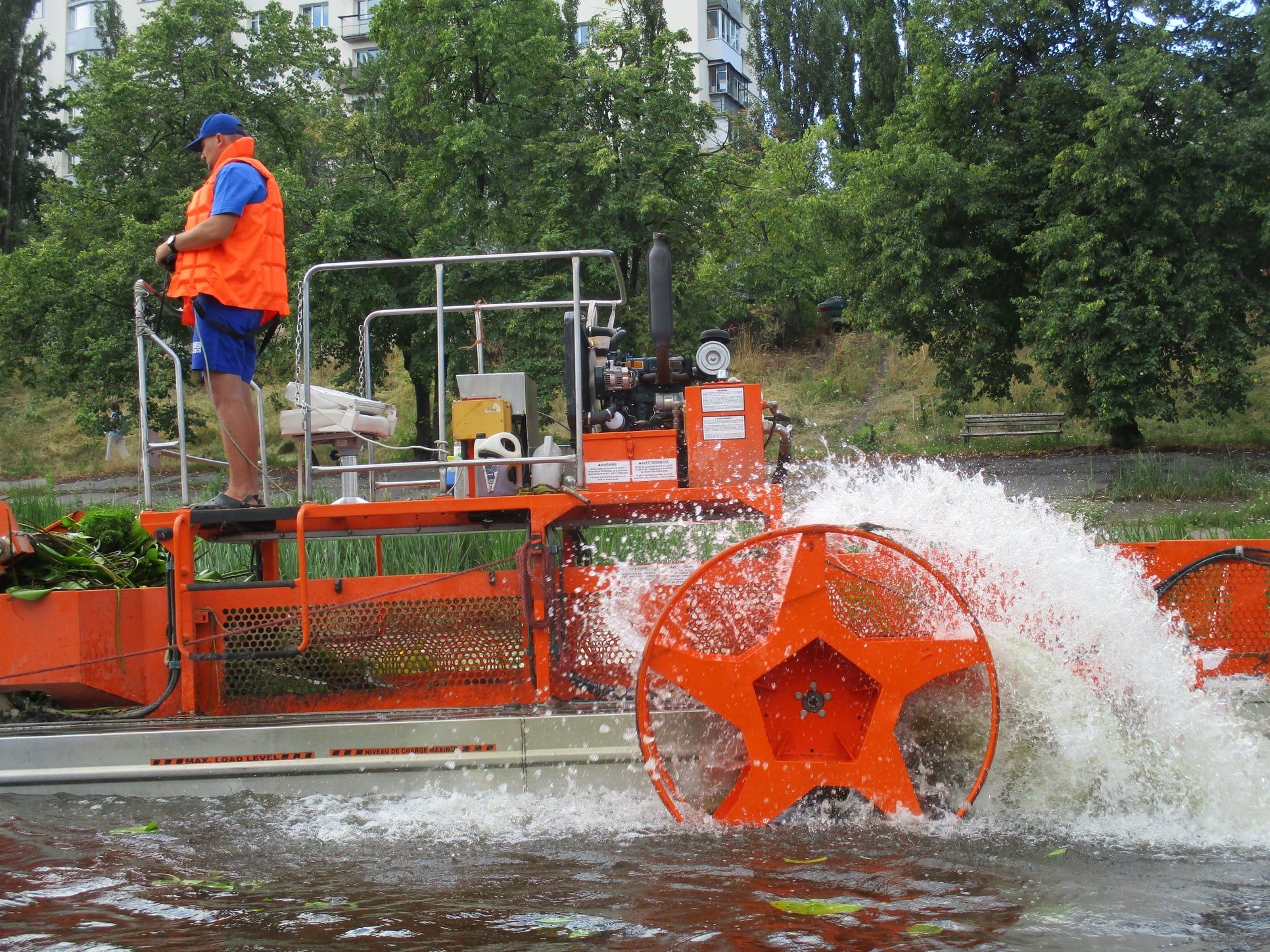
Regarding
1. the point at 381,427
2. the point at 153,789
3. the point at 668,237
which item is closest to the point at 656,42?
the point at 668,237

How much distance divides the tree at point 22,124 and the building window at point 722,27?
86.0 ft

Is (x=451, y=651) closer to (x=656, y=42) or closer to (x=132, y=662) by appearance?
(x=132, y=662)

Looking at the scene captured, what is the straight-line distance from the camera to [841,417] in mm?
27406

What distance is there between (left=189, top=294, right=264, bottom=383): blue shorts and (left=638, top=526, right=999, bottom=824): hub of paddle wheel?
2.42 m

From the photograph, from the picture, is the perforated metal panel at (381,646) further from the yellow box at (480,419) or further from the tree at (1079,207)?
the tree at (1079,207)

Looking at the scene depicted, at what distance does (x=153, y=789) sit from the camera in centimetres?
478

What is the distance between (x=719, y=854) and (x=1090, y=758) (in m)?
1.54

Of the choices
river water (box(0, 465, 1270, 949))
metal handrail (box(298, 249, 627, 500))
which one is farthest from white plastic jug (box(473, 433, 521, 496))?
river water (box(0, 465, 1270, 949))

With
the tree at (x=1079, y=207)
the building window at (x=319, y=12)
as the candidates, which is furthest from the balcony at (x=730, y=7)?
the tree at (x=1079, y=207)

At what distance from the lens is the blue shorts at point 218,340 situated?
5121mm

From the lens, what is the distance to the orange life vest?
5102 millimetres

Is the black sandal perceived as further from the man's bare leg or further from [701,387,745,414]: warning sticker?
[701,387,745,414]: warning sticker

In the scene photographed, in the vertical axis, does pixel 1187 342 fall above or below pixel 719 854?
above

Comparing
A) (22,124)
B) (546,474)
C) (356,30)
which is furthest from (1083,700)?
(356,30)
